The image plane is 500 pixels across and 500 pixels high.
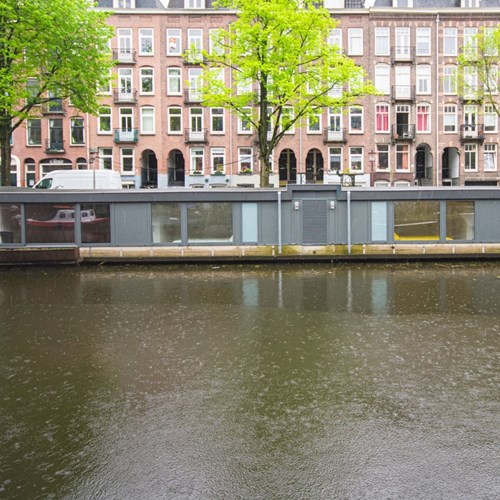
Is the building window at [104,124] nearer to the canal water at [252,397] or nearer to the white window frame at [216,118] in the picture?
the white window frame at [216,118]

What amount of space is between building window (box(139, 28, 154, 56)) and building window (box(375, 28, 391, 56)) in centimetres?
1866

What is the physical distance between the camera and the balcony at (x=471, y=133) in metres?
47.5

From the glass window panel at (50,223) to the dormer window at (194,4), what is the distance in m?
31.7

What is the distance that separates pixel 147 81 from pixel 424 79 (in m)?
23.1

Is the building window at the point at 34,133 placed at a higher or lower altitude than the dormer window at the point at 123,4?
lower

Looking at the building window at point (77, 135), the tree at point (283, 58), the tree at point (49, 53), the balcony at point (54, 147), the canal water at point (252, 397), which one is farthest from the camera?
the building window at point (77, 135)

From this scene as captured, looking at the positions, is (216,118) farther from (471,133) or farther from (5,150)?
(5,150)

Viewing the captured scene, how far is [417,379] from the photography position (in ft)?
25.4

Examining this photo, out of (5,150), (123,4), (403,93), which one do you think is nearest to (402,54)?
(403,93)

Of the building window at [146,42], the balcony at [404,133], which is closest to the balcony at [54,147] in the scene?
the building window at [146,42]

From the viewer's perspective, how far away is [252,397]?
23.2ft

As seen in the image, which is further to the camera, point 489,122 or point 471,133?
point 489,122

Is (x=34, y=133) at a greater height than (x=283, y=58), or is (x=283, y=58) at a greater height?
(x=283, y=58)

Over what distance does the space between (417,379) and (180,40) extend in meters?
44.8
